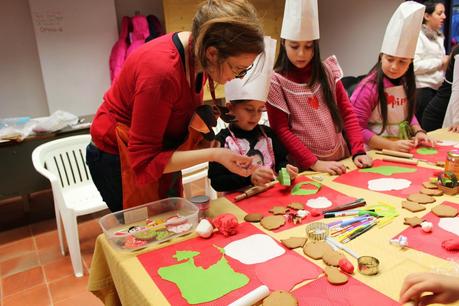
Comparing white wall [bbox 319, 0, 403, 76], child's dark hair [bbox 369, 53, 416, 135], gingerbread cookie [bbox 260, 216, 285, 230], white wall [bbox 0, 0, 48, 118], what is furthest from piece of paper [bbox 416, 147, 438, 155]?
white wall [bbox 0, 0, 48, 118]

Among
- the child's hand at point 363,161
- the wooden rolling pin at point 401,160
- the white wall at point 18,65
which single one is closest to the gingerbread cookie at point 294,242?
the child's hand at point 363,161

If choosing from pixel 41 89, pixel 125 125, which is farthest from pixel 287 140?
pixel 41 89

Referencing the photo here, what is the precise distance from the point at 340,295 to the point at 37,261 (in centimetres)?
207

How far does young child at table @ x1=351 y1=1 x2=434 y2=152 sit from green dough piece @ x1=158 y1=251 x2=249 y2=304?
1.19 metres

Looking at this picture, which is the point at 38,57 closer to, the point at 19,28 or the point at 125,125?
the point at 19,28

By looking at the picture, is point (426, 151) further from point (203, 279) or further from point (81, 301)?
point (81, 301)

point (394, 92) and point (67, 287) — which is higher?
point (394, 92)

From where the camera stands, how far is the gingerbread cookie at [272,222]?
0.99 metres

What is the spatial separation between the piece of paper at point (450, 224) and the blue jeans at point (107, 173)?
979 mm

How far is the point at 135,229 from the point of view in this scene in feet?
3.25

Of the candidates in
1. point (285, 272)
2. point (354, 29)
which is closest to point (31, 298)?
point (285, 272)

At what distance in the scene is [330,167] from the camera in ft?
4.58

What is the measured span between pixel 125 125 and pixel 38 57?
2.79 meters

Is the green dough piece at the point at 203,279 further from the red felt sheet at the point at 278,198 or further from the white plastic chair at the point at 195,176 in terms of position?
the white plastic chair at the point at 195,176
